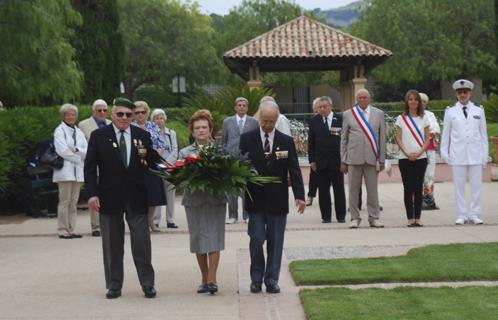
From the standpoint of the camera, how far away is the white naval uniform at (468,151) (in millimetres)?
14141

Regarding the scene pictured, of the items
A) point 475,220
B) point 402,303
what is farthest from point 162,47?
point 402,303

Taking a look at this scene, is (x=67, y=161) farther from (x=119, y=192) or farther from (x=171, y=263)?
(x=119, y=192)

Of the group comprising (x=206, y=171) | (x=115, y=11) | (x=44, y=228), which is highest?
(x=115, y=11)

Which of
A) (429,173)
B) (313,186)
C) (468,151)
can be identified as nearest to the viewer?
(468,151)

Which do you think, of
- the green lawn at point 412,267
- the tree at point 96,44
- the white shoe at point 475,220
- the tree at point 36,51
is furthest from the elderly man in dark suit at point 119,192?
the tree at point 96,44

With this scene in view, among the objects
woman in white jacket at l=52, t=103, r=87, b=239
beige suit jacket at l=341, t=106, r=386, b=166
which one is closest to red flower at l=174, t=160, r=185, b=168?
woman in white jacket at l=52, t=103, r=87, b=239

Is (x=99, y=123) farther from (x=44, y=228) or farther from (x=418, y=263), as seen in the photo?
(x=418, y=263)

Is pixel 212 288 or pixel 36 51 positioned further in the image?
pixel 36 51

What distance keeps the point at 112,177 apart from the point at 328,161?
247 inches

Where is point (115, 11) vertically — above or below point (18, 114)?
above

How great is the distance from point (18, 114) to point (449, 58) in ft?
140

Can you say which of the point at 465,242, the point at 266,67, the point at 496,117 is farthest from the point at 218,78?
the point at 465,242

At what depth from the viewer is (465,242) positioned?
12297 millimetres

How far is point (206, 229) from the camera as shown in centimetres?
933
